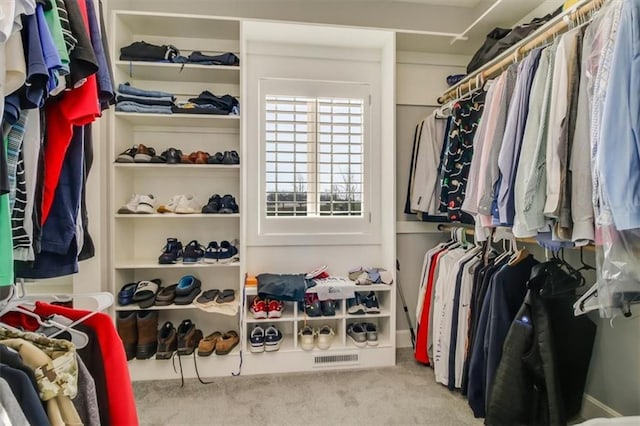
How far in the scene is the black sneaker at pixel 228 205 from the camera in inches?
82.3

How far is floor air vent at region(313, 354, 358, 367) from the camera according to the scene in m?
2.12

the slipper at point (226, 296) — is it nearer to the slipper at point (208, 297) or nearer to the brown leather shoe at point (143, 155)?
the slipper at point (208, 297)

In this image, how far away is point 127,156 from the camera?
6.51 feet

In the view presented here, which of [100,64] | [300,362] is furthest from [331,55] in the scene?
[300,362]

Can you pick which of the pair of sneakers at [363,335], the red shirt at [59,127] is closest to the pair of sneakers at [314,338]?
the pair of sneakers at [363,335]

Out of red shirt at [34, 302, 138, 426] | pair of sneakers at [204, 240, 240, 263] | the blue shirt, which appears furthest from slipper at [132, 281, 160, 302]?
the blue shirt

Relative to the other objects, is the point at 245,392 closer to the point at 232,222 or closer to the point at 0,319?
the point at 232,222

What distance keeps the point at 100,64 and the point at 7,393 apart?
0.84 m

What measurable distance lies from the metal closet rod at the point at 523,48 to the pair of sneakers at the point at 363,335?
1621 millimetres

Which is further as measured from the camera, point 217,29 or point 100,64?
point 217,29

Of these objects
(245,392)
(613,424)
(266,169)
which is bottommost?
(245,392)

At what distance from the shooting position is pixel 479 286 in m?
1.71

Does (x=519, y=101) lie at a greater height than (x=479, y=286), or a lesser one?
greater

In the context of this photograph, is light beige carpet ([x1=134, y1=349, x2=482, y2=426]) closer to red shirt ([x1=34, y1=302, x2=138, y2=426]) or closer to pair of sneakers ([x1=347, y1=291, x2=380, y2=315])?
pair of sneakers ([x1=347, y1=291, x2=380, y2=315])
